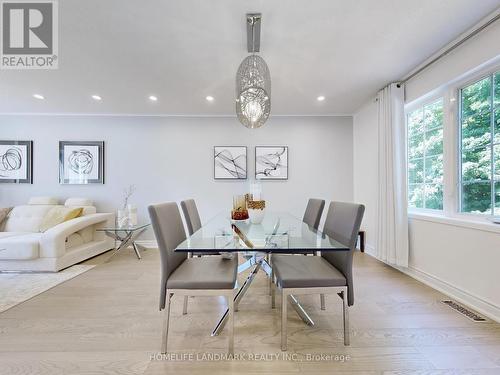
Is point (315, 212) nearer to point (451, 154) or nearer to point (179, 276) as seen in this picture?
point (451, 154)

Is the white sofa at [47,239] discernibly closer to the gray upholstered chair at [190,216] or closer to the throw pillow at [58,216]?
the throw pillow at [58,216]

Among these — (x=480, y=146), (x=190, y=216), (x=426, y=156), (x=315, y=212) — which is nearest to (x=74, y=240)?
(x=190, y=216)

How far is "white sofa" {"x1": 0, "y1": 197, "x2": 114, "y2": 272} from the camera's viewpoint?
275 centimetres

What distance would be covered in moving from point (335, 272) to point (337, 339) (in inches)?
18.8

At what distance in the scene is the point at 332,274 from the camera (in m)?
1.50

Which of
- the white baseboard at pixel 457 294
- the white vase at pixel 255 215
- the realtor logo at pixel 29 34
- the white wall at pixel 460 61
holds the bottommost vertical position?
the white baseboard at pixel 457 294

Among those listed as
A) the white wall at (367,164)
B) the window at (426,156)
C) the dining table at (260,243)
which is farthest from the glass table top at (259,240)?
the white wall at (367,164)

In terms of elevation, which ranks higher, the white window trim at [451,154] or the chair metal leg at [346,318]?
the white window trim at [451,154]

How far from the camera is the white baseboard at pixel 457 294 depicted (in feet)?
5.88

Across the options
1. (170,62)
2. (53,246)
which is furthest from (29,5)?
(53,246)

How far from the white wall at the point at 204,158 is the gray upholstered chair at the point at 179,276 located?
2.47 meters

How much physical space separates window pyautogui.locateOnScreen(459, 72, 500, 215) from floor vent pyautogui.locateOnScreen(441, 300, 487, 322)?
86cm

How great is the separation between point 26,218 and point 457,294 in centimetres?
566

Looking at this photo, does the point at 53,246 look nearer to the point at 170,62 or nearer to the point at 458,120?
the point at 170,62
